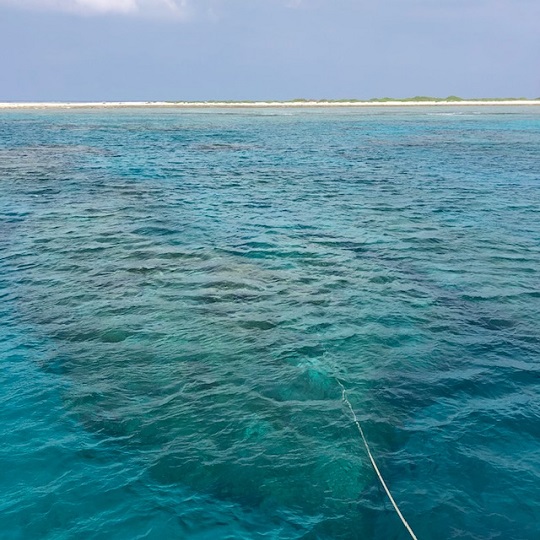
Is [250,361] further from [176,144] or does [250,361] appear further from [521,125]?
[521,125]

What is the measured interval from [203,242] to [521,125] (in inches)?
3986

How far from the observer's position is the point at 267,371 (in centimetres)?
1442

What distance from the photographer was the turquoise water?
993 centimetres

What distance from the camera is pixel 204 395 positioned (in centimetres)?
1327

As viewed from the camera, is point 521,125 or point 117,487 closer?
point 117,487

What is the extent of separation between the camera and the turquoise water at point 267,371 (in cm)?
993

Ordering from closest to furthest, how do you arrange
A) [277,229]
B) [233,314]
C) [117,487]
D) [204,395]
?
[117,487] < [204,395] < [233,314] < [277,229]

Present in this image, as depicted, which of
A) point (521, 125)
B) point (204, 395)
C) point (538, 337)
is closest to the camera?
point (204, 395)

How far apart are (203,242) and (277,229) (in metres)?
4.87

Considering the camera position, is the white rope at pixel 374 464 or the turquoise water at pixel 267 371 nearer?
the white rope at pixel 374 464

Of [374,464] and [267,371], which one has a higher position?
[267,371]

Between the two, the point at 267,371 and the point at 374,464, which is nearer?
the point at 374,464

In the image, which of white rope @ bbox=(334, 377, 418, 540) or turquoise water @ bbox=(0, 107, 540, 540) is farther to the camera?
turquoise water @ bbox=(0, 107, 540, 540)

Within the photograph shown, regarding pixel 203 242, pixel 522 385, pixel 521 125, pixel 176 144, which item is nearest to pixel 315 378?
pixel 522 385
